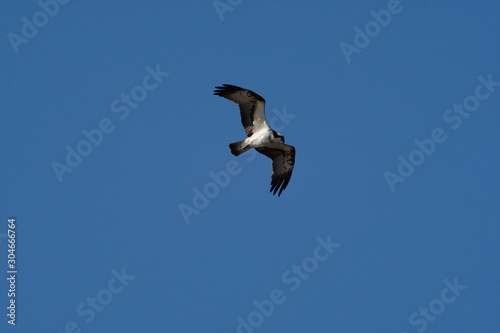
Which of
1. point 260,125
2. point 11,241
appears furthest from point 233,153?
point 11,241

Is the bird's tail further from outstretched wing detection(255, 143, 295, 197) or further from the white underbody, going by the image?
outstretched wing detection(255, 143, 295, 197)

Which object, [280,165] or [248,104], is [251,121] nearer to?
[248,104]

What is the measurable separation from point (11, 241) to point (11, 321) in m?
2.60

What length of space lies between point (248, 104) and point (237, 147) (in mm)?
1410

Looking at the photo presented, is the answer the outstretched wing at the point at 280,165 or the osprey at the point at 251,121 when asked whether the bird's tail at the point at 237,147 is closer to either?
the osprey at the point at 251,121

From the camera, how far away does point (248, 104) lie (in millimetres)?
40969

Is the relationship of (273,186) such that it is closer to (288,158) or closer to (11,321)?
(288,158)

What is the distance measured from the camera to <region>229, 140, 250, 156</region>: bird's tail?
134 feet

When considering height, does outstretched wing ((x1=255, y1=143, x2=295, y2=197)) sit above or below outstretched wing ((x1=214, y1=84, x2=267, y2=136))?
below

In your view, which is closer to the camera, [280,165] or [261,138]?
[261,138]

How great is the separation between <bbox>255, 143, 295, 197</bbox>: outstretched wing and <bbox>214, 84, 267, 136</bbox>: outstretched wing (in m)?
1.46

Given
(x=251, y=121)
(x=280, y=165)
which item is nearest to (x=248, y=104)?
(x=251, y=121)

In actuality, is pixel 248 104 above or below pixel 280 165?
above

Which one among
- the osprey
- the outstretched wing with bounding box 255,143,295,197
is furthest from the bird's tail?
the outstretched wing with bounding box 255,143,295,197
